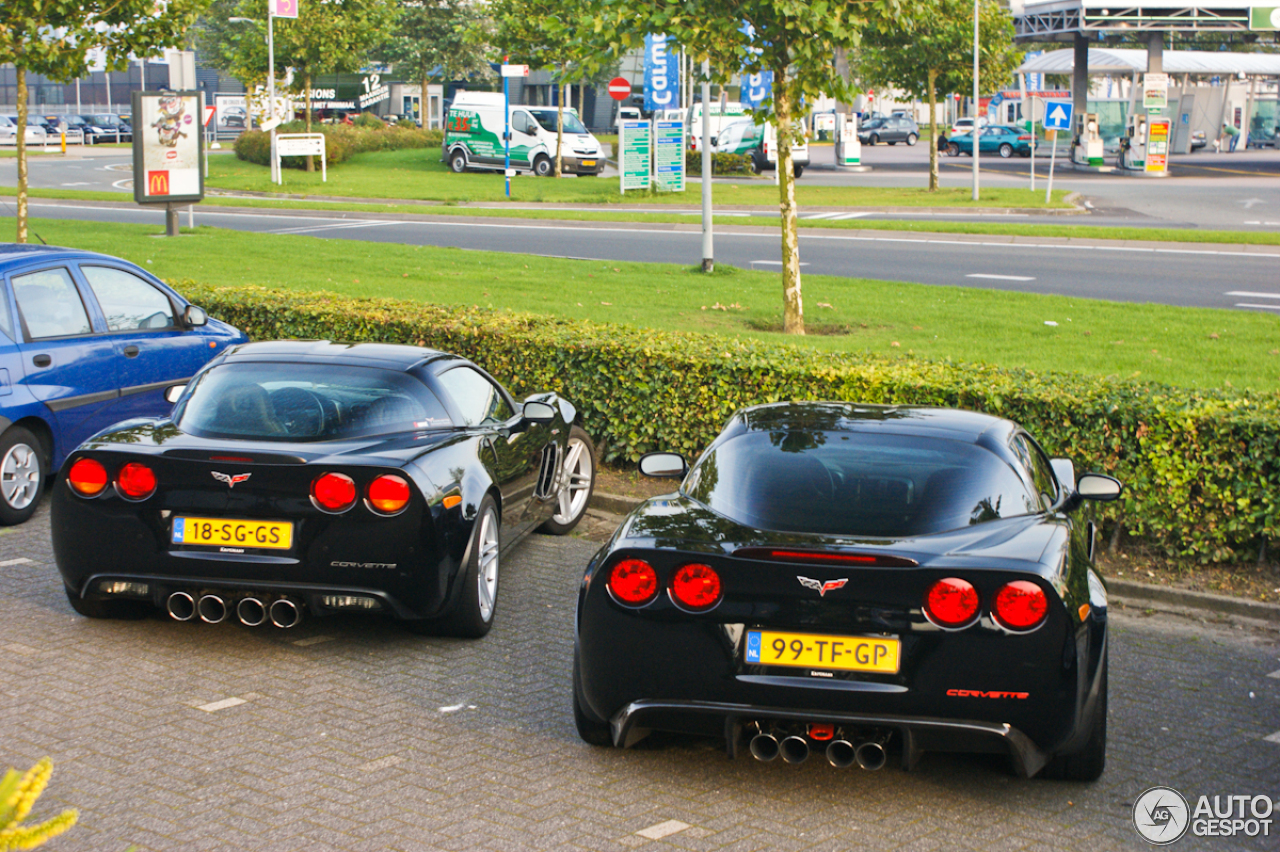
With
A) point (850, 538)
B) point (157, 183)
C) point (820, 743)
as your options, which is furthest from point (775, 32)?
point (157, 183)

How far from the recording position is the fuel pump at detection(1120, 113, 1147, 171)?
45375 mm

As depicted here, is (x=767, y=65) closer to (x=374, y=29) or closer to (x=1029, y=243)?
(x=1029, y=243)

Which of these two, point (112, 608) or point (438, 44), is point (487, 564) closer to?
point (112, 608)

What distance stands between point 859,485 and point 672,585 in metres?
0.82

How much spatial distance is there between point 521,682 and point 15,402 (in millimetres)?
4091

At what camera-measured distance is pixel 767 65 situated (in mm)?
12570

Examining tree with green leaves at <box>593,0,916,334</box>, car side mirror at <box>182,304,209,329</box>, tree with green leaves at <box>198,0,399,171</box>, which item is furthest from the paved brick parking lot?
tree with green leaves at <box>198,0,399,171</box>

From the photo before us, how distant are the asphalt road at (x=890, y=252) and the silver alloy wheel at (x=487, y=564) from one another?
42.9 feet

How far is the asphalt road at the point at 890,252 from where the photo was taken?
18453 millimetres

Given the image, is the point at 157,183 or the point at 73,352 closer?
the point at 73,352

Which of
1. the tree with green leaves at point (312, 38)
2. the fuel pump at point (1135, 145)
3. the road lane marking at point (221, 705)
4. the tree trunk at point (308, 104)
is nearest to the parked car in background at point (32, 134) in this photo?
the tree with green leaves at point (312, 38)

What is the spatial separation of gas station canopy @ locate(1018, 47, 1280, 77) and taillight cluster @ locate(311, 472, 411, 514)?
178 ft

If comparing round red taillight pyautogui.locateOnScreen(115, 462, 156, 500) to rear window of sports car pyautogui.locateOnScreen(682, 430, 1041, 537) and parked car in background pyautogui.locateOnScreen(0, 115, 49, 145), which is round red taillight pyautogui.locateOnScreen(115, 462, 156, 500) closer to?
rear window of sports car pyautogui.locateOnScreen(682, 430, 1041, 537)

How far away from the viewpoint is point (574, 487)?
26.7 ft
